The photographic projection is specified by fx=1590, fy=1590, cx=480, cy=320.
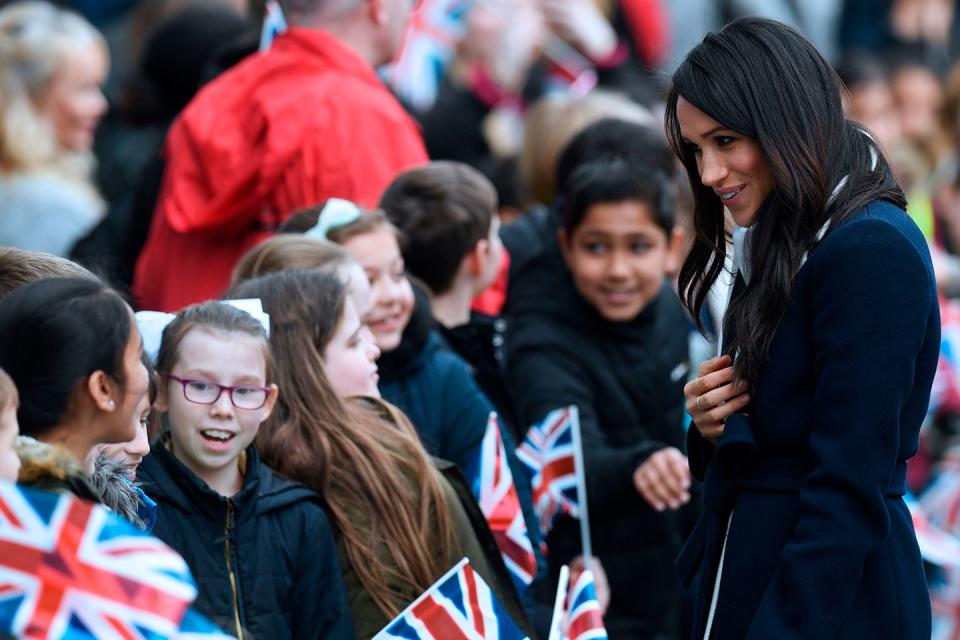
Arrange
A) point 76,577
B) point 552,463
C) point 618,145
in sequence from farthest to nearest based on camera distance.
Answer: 1. point 618,145
2. point 552,463
3. point 76,577

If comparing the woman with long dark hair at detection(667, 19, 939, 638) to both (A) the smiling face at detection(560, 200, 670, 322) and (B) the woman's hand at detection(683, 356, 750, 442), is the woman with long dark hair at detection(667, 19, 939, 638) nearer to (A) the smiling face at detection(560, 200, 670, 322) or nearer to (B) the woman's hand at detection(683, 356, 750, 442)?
(B) the woman's hand at detection(683, 356, 750, 442)

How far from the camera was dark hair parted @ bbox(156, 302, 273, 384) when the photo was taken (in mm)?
3252

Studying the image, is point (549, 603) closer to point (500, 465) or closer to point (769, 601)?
point (500, 465)

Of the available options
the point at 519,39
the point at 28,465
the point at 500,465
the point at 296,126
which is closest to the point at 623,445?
the point at 500,465

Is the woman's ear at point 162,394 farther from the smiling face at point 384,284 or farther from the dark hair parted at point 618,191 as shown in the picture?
the dark hair parted at point 618,191

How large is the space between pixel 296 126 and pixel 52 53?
6.11 feet

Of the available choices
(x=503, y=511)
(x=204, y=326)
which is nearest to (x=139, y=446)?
(x=204, y=326)

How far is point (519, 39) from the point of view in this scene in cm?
845

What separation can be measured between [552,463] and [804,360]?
1714 millimetres

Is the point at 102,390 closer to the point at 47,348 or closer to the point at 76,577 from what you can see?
the point at 47,348

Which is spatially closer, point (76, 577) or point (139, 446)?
point (76, 577)

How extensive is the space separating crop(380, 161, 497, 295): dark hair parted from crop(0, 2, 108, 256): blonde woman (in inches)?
61.0

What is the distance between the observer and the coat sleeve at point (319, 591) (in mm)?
3268

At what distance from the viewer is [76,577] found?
2.28 meters
